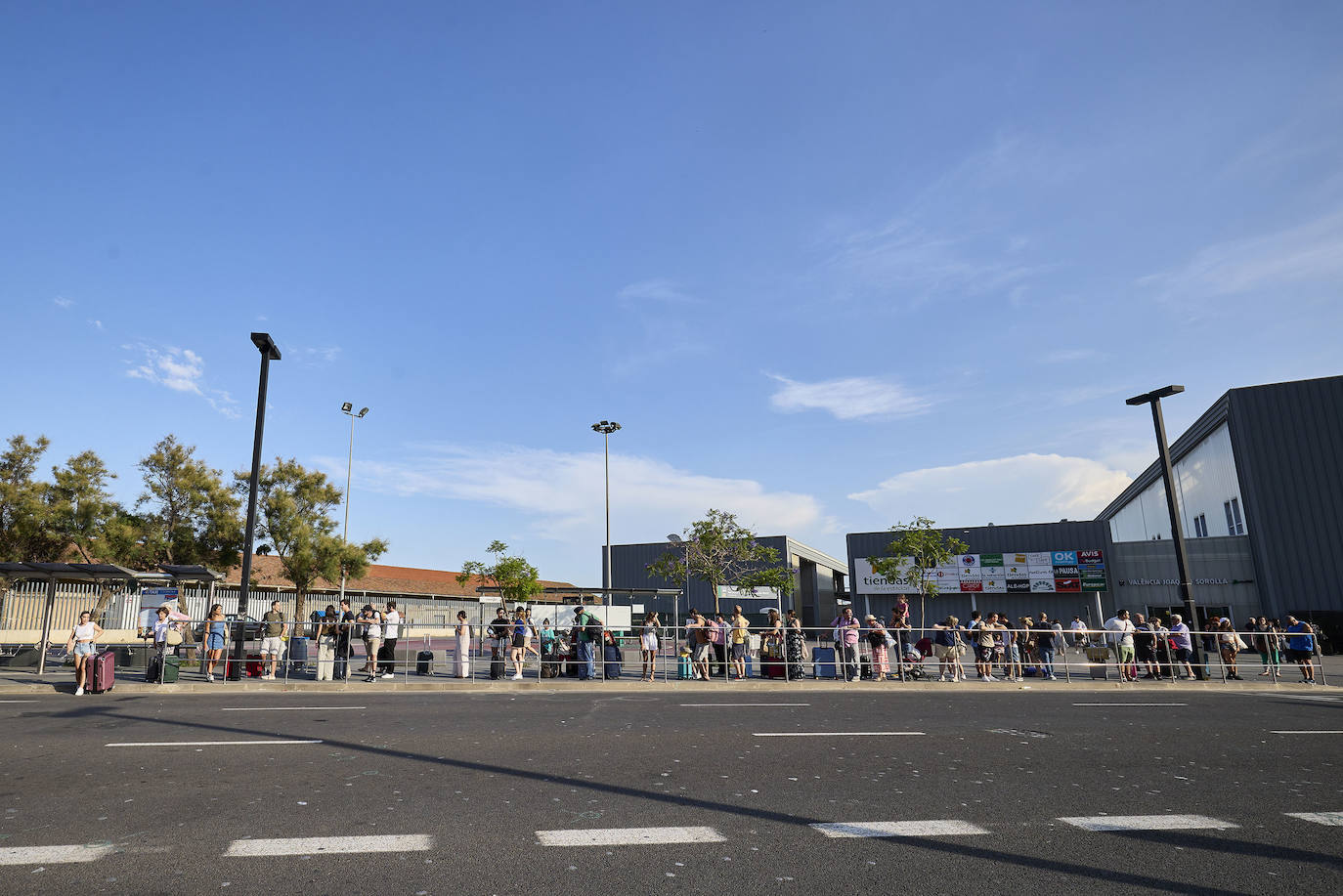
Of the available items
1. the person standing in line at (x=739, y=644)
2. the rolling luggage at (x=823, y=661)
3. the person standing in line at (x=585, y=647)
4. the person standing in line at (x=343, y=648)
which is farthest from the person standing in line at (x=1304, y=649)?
the person standing in line at (x=343, y=648)

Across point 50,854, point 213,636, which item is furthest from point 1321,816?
point 213,636

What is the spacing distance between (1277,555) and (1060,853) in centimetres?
4174

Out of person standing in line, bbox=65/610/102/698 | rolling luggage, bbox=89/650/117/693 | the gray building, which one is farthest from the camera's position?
the gray building

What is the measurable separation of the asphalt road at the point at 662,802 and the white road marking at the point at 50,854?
1.0 inches

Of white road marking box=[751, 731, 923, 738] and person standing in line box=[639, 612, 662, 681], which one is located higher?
person standing in line box=[639, 612, 662, 681]

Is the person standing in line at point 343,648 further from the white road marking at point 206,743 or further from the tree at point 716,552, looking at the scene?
the tree at point 716,552

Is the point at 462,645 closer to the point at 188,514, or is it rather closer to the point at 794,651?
the point at 794,651

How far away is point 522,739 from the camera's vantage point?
9.65 metres

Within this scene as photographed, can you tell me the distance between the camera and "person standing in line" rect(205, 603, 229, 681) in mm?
17891

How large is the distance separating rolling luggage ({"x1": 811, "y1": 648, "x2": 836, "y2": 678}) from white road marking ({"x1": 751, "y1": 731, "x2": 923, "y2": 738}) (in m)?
9.44

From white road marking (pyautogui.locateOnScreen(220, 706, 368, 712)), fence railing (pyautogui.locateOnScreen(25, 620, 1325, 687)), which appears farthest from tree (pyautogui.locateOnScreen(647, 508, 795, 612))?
white road marking (pyautogui.locateOnScreen(220, 706, 368, 712))

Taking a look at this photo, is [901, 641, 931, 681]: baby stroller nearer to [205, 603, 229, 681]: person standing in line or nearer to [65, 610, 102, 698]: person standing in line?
[205, 603, 229, 681]: person standing in line

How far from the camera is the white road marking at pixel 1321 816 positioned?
577cm

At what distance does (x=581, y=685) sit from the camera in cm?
1825
